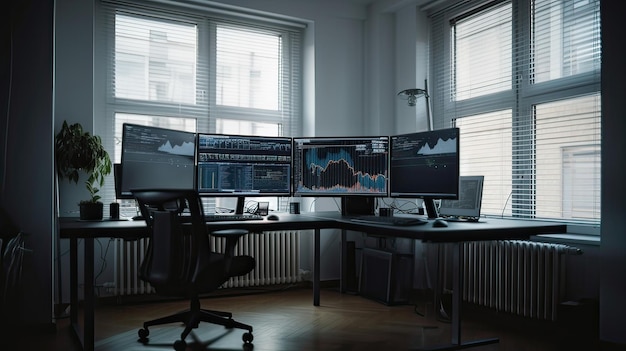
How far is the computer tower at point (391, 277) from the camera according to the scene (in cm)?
394

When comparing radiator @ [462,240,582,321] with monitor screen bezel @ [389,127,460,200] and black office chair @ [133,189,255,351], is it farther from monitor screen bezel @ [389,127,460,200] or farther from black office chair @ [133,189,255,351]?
black office chair @ [133,189,255,351]

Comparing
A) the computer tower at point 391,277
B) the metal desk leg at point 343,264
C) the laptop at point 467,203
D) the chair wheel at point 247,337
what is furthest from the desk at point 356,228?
the metal desk leg at point 343,264

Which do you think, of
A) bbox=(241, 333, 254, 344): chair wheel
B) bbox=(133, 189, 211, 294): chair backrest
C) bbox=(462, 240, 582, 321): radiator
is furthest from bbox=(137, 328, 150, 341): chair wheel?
bbox=(462, 240, 582, 321): radiator

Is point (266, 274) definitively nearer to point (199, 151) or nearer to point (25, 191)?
point (199, 151)

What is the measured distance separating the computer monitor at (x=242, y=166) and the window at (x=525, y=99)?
1.65 metres

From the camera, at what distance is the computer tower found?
155 inches

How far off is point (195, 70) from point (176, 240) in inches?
90.3

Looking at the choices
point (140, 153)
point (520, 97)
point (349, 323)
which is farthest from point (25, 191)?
point (520, 97)

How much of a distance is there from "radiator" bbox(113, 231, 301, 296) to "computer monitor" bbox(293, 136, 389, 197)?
103cm

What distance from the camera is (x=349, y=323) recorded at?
342cm

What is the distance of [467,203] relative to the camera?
329 centimetres

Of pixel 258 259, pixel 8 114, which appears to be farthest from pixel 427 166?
pixel 8 114

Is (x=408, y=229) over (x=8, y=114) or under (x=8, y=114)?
under

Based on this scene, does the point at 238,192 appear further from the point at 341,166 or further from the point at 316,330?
the point at 316,330
